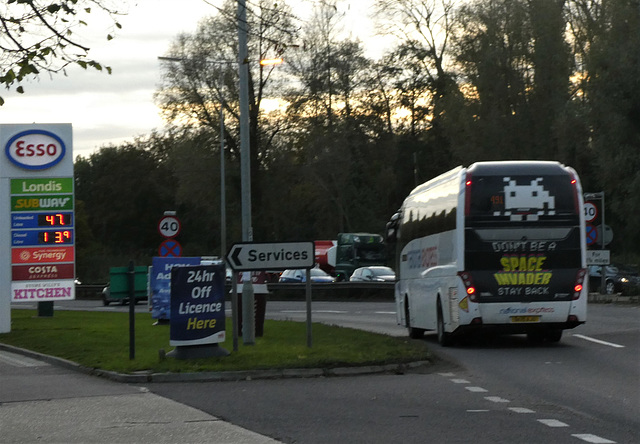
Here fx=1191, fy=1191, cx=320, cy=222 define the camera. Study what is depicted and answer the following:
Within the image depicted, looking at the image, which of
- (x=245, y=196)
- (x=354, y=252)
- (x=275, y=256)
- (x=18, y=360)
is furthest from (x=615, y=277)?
(x=18, y=360)

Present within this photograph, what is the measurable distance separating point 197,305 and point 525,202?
6.59 meters

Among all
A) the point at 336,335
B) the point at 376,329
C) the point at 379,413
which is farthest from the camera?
the point at 376,329

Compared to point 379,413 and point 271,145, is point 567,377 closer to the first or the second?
point 379,413

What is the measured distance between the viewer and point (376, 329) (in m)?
28.0

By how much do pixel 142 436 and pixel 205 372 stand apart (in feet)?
17.7

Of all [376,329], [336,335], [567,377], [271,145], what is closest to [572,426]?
[567,377]

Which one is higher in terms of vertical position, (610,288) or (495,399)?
(610,288)

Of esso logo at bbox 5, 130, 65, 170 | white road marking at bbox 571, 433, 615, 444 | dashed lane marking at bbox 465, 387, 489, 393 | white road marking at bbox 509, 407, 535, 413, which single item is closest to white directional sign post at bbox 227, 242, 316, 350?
dashed lane marking at bbox 465, 387, 489, 393

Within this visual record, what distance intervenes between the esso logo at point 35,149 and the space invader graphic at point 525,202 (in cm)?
1493

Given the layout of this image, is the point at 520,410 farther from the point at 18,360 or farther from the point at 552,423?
the point at 18,360

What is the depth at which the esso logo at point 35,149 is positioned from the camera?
31.0 m

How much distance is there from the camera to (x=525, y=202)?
20875 millimetres

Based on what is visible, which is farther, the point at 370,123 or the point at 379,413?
the point at 370,123

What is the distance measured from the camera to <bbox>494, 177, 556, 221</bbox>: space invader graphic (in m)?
20.8
